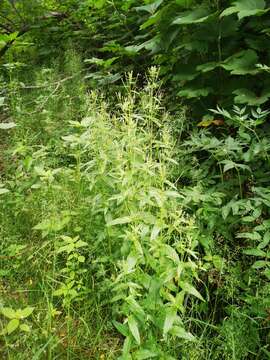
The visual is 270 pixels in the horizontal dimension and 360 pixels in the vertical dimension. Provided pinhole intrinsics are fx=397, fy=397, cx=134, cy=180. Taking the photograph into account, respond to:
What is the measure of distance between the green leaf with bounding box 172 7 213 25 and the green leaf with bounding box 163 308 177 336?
2.08 m

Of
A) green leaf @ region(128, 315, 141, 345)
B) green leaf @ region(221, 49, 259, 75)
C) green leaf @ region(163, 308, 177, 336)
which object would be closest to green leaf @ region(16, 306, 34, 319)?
green leaf @ region(128, 315, 141, 345)

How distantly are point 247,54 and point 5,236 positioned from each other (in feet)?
7.24

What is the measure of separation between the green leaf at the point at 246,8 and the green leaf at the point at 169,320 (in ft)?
6.47

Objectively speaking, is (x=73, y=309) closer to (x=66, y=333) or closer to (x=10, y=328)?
(x=66, y=333)

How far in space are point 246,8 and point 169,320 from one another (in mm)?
2169

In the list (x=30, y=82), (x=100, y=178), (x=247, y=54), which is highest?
(x=247, y=54)

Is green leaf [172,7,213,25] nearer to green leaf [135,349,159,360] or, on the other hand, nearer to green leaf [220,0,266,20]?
green leaf [220,0,266,20]

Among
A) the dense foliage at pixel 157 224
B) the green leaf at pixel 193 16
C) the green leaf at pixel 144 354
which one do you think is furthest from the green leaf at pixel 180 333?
the green leaf at pixel 193 16

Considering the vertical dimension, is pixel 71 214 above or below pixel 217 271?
above

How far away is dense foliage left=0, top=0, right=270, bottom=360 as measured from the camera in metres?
1.84

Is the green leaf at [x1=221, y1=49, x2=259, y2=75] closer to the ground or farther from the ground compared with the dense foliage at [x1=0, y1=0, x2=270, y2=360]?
farther from the ground

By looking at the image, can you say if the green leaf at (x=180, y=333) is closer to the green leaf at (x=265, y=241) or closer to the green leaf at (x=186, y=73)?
the green leaf at (x=265, y=241)

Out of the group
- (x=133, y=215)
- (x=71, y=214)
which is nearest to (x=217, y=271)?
(x=133, y=215)

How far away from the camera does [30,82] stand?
246 inches
